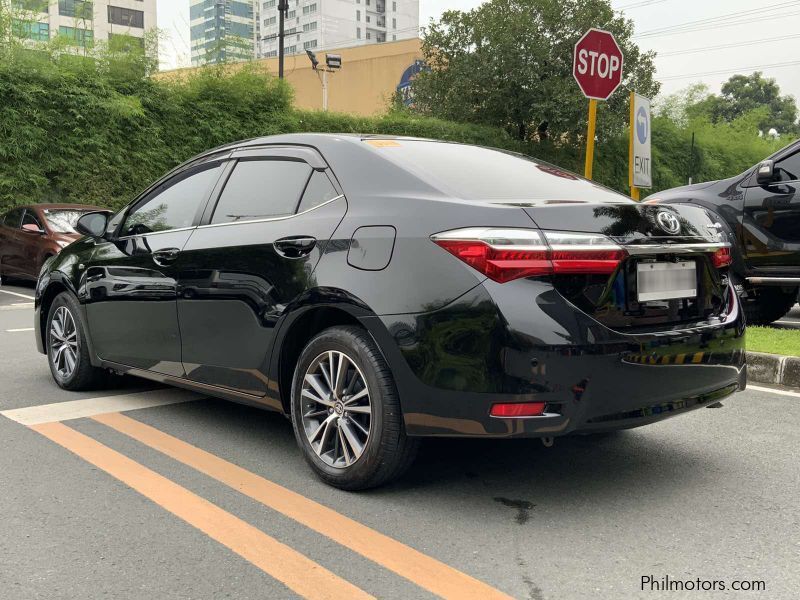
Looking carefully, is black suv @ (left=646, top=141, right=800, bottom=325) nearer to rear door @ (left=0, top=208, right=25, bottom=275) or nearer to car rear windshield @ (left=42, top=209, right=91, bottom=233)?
car rear windshield @ (left=42, top=209, right=91, bottom=233)

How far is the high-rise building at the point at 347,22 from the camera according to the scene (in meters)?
128

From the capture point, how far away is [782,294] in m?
8.23

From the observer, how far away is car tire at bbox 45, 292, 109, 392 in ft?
17.0

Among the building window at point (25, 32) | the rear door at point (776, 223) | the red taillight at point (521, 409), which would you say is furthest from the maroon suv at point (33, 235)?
the red taillight at point (521, 409)

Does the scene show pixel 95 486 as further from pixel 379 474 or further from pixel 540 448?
pixel 540 448

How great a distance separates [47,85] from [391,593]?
15153mm

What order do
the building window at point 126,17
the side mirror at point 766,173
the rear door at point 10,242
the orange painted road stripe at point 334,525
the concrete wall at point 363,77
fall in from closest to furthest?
1. the orange painted road stripe at point 334,525
2. the side mirror at point 766,173
3. the rear door at point 10,242
4. the concrete wall at point 363,77
5. the building window at point 126,17

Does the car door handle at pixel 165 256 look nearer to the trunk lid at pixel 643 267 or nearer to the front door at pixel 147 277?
the front door at pixel 147 277

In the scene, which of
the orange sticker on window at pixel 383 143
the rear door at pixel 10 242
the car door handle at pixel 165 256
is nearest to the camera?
the orange sticker on window at pixel 383 143

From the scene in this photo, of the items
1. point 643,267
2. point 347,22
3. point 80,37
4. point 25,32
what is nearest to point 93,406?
point 643,267

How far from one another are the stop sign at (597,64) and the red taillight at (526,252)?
16.6ft

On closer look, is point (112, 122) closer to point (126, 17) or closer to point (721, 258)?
point (721, 258)

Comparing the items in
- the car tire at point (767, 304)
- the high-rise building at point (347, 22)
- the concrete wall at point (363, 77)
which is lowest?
the car tire at point (767, 304)

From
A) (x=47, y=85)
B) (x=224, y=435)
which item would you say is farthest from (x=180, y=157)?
(x=224, y=435)
